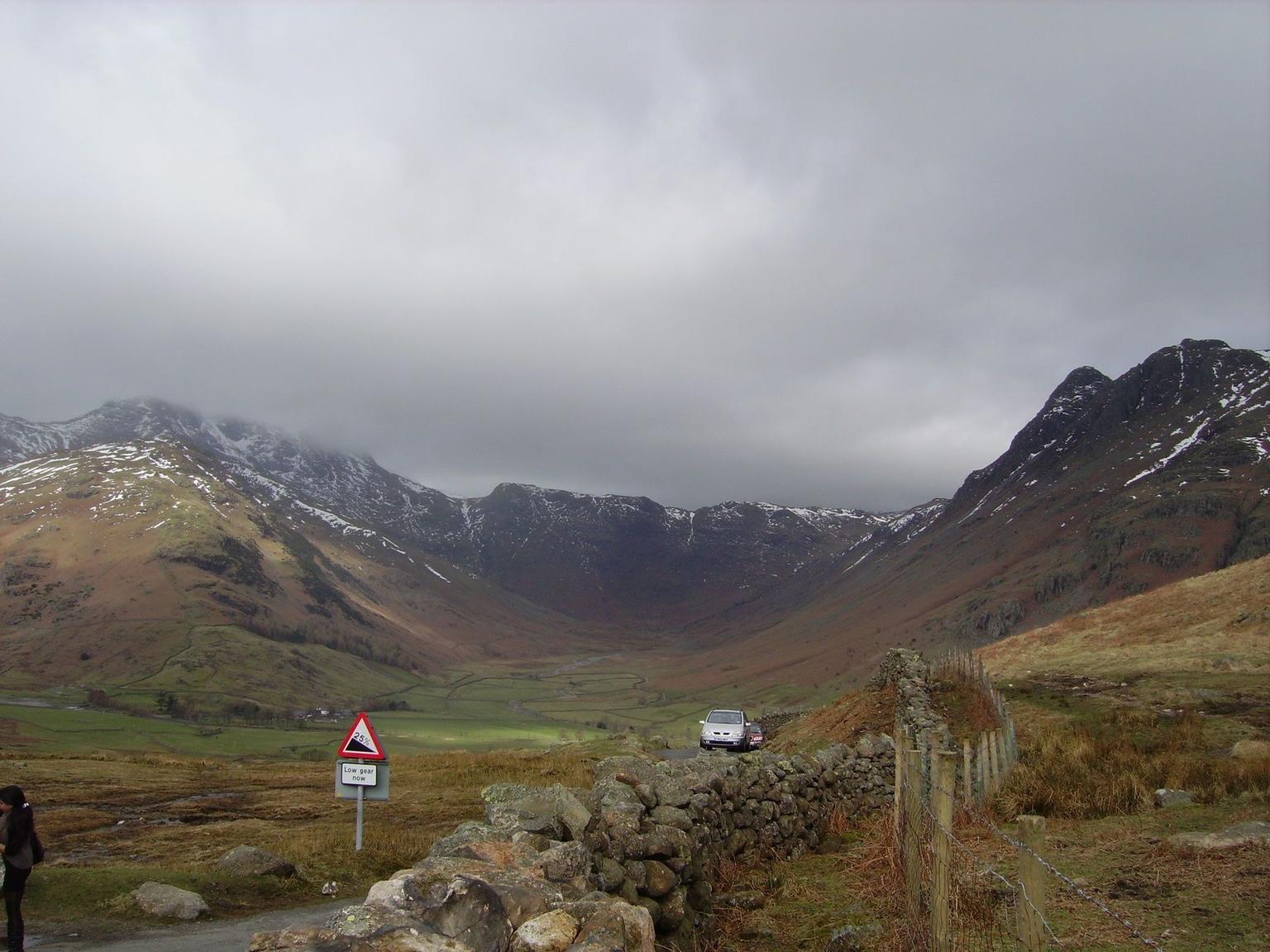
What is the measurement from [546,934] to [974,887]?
19.2ft

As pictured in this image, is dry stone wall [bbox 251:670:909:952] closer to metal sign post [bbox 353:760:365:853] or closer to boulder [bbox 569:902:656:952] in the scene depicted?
boulder [bbox 569:902:656:952]

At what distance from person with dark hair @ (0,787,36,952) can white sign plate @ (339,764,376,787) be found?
6.42 meters

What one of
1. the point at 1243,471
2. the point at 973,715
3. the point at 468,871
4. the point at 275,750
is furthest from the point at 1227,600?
the point at 1243,471

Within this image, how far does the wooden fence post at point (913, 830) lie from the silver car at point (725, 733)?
24.4 m

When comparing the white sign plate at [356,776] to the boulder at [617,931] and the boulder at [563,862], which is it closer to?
the boulder at [563,862]

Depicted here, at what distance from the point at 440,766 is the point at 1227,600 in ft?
126

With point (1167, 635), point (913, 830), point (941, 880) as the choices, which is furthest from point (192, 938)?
point (1167, 635)

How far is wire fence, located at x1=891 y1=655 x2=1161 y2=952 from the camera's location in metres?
5.18

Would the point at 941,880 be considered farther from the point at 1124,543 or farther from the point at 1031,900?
the point at 1124,543

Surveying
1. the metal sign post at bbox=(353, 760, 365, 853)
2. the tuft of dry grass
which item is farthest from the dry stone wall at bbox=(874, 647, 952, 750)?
the metal sign post at bbox=(353, 760, 365, 853)

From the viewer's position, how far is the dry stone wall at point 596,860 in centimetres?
558

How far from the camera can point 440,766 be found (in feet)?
124

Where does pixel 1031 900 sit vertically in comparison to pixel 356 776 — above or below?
above

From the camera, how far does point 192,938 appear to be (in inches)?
461
